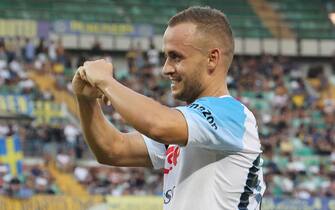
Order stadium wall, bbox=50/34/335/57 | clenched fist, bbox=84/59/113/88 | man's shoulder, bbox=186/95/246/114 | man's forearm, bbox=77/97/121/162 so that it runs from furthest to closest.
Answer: stadium wall, bbox=50/34/335/57, man's forearm, bbox=77/97/121/162, man's shoulder, bbox=186/95/246/114, clenched fist, bbox=84/59/113/88

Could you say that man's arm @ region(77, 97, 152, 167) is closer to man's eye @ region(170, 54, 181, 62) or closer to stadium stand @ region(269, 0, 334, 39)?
man's eye @ region(170, 54, 181, 62)

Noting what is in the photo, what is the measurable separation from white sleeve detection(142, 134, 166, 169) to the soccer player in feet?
0.80

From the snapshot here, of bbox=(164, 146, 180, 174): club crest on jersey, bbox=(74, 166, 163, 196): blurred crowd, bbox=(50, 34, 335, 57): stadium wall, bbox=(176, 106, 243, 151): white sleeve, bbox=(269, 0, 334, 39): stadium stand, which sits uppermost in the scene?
bbox=(176, 106, 243, 151): white sleeve

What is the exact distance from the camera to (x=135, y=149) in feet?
11.8

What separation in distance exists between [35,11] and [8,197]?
977 centimetres

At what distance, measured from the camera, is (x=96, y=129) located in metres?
3.44

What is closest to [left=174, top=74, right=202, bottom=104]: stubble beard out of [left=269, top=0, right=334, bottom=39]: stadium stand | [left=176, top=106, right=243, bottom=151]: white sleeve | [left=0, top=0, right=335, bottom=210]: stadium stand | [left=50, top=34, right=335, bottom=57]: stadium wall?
[left=176, top=106, right=243, bottom=151]: white sleeve

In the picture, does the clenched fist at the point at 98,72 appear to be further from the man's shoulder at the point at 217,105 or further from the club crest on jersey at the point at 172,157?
the club crest on jersey at the point at 172,157

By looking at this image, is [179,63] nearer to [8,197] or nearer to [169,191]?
[169,191]

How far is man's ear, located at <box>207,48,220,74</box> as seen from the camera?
315 centimetres

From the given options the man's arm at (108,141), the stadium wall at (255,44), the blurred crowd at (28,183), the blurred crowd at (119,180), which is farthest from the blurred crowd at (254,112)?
the man's arm at (108,141)

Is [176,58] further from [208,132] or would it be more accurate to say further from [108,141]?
[108,141]

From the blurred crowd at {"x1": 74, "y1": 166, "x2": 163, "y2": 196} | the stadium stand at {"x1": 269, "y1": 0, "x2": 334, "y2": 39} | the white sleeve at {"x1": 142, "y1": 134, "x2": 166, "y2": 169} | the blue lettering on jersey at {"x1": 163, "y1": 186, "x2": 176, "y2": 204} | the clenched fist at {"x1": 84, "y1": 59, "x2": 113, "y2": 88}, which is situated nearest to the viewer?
the clenched fist at {"x1": 84, "y1": 59, "x2": 113, "y2": 88}

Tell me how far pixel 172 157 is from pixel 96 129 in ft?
1.16
